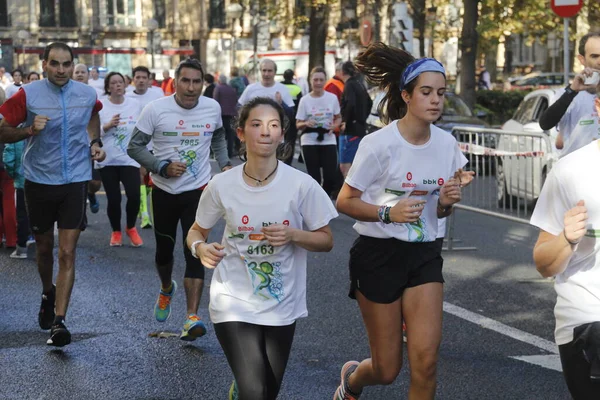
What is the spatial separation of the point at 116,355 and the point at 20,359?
1.92 ft

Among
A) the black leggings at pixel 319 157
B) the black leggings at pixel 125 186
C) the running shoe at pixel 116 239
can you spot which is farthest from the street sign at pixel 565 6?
the running shoe at pixel 116 239

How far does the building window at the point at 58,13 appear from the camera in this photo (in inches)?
2699

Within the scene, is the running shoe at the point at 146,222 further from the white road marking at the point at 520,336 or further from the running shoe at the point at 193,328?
the running shoe at the point at 193,328

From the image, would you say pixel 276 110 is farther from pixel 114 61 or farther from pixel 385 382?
pixel 114 61

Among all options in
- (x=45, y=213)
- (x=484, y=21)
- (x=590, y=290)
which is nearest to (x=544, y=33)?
(x=484, y=21)

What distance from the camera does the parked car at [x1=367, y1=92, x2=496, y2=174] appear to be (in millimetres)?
11660

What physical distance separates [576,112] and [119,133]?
542 cm

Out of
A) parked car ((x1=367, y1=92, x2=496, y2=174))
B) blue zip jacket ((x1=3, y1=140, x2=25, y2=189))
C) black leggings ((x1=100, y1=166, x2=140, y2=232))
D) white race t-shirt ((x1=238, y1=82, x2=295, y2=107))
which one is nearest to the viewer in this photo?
parked car ((x1=367, y1=92, x2=496, y2=174))

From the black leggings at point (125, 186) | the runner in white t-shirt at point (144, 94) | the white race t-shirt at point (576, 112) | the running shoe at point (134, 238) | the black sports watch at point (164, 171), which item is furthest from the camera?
the runner in white t-shirt at point (144, 94)

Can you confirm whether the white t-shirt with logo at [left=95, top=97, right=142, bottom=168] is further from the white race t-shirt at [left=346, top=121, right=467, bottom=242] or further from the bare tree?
the bare tree

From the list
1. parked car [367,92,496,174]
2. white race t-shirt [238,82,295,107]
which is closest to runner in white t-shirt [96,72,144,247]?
parked car [367,92,496,174]

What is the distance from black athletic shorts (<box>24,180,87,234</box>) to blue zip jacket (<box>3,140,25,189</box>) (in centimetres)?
405

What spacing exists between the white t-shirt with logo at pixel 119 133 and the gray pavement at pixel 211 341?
3.67 ft

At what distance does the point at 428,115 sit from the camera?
5.47 meters
